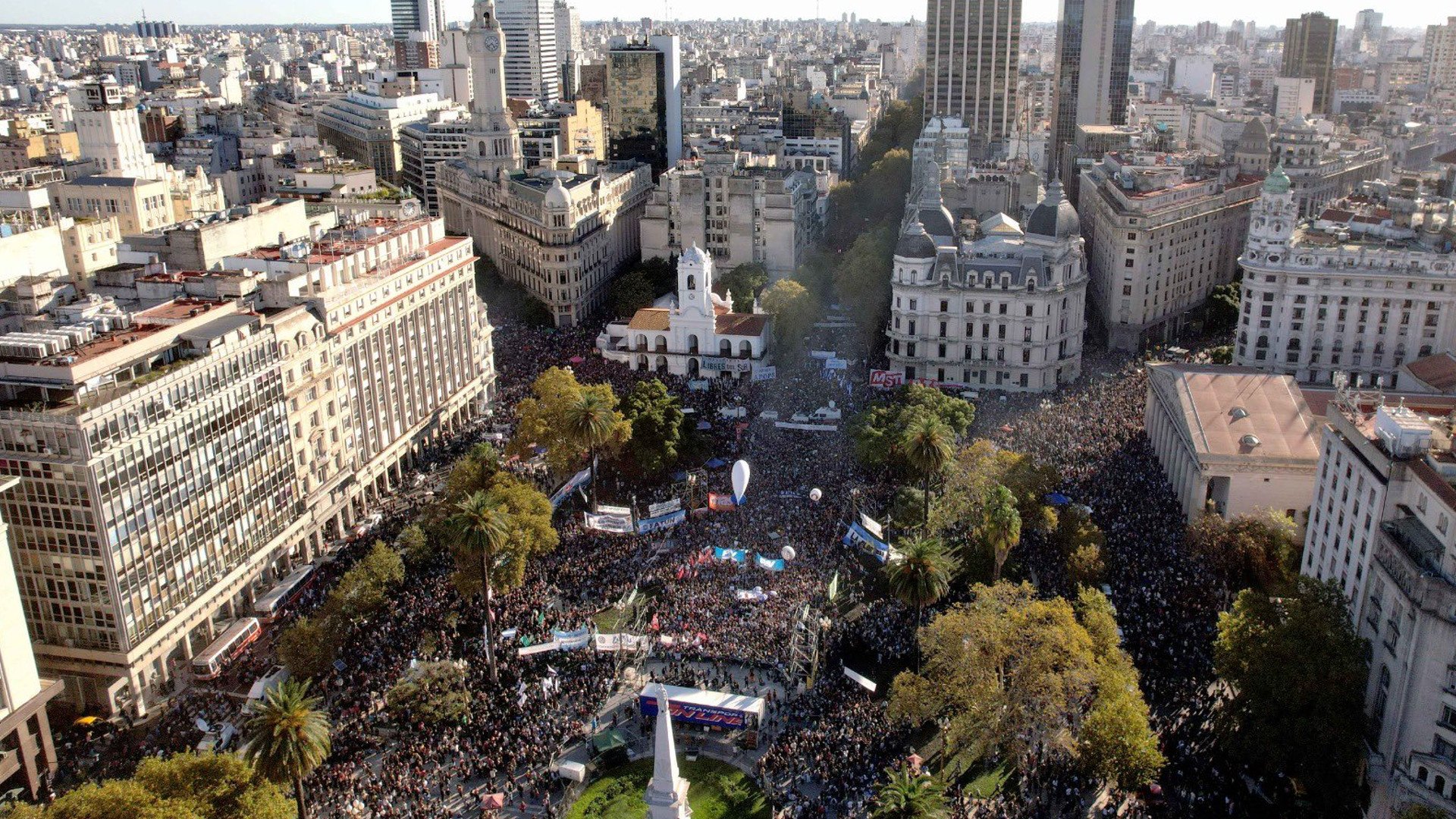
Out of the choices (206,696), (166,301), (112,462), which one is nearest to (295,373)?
(166,301)

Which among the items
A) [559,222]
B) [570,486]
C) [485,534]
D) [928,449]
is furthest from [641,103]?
[485,534]

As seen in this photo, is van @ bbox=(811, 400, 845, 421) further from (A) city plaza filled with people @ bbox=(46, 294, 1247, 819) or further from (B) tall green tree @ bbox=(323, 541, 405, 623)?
(B) tall green tree @ bbox=(323, 541, 405, 623)

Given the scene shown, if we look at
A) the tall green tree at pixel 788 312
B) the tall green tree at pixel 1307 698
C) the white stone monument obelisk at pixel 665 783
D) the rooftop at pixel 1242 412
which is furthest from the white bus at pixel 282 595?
the rooftop at pixel 1242 412

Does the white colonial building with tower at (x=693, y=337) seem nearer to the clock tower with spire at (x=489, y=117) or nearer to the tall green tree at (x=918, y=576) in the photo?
the clock tower with spire at (x=489, y=117)

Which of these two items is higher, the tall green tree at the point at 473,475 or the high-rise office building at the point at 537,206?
the high-rise office building at the point at 537,206

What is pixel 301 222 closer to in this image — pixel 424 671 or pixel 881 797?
pixel 424 671

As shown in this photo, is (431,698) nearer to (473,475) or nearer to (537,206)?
(473,475)
